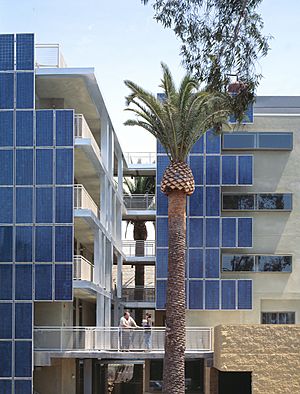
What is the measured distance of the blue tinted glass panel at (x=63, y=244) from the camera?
40500mm

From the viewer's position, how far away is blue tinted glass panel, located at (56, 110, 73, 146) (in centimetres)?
4066

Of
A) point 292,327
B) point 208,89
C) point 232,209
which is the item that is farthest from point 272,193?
point 208,89

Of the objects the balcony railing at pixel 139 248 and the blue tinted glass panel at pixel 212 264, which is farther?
the balcony railing at pixel 139 248

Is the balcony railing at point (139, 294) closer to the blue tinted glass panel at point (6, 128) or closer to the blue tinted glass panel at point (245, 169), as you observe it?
the blue tinted glass panel at point (245, 169)

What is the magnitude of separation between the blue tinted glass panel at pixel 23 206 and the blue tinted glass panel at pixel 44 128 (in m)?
2.11

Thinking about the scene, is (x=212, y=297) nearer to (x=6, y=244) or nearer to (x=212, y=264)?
(x=212, y=264)

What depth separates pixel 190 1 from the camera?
840 inches

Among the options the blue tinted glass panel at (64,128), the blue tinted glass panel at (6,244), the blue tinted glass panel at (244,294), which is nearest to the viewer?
the blue tinted glass panel at (6,244)

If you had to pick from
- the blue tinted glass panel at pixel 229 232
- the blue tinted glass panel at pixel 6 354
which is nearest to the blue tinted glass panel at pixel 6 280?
the blue tinted glass panel at pixel 6 354

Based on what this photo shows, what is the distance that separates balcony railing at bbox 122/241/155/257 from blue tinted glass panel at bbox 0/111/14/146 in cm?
1549

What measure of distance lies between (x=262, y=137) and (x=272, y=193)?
2.78 m

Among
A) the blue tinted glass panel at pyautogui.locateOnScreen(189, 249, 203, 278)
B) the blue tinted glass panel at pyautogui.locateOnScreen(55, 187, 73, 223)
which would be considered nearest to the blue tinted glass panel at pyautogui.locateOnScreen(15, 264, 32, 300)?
the blue tinted glass panel at pyautogui.locateOnScreen(55, 187, 73, 223)

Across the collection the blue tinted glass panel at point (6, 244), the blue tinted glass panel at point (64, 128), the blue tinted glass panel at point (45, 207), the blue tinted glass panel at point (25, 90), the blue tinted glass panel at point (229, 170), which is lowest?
the blue tinted glass panel at point (6, 244)

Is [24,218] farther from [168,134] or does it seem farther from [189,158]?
[189,158]
